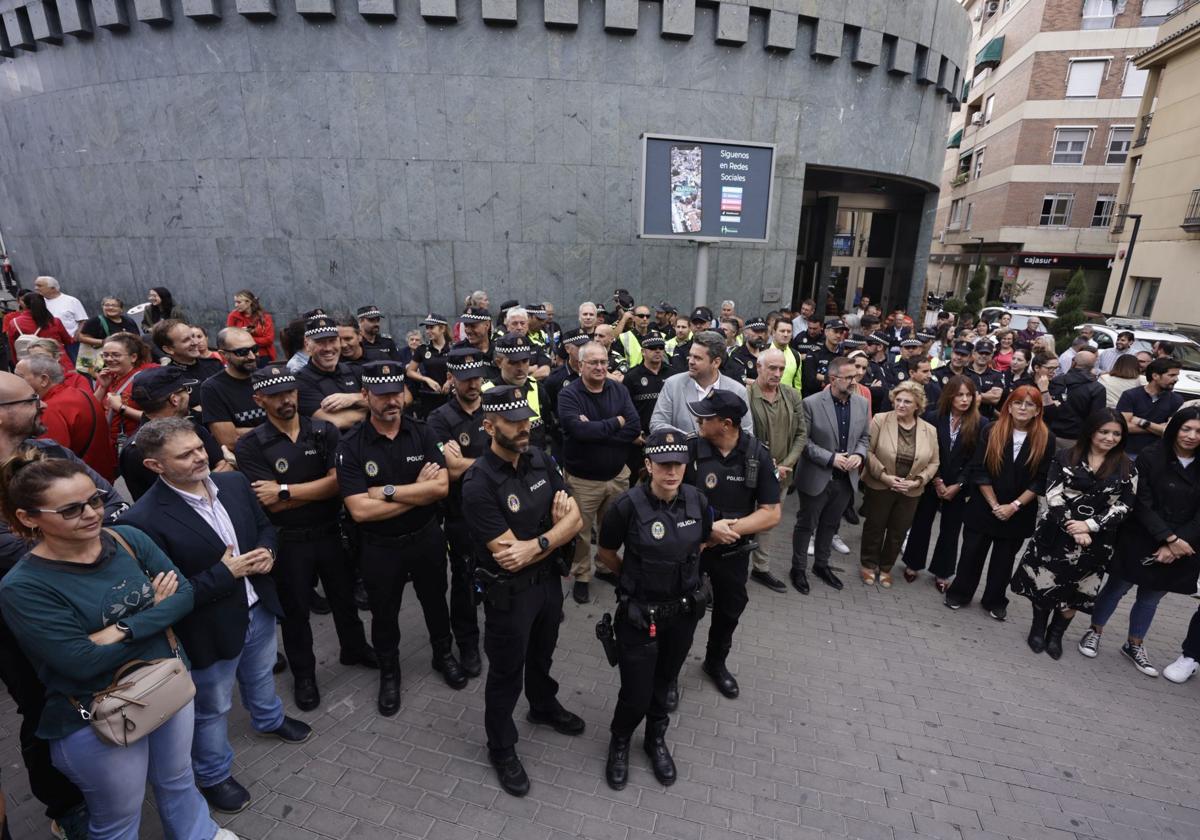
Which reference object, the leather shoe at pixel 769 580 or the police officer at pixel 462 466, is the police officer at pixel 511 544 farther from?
Answer: the leather shoe at pixel 769 580

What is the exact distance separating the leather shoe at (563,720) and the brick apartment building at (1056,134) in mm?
32852

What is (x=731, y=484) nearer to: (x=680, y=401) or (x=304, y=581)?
(x=680, y=401)

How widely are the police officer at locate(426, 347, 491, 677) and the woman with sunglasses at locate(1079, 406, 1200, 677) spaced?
16.6 feet

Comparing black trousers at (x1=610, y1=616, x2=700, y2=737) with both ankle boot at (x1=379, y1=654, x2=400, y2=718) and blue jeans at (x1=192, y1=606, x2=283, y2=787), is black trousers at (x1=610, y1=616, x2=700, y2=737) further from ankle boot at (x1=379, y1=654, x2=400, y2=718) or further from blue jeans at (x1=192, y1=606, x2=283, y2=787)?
blue jeans at (x1=192, y1=606, x2=283, y2=787)

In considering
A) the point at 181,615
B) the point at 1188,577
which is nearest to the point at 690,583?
the point at 181,615

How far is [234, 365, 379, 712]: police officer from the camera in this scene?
3.57m

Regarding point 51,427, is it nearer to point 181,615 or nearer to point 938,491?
point 181,615

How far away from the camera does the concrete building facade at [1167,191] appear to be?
19.5m

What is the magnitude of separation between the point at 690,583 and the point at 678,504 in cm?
46

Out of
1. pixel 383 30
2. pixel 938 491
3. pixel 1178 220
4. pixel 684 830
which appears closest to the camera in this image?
pixel 684 830

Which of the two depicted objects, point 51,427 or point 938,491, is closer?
point 51,427

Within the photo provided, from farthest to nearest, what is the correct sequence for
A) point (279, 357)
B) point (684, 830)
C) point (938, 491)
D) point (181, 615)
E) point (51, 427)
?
point (279, 357) < point (938, 491) < point (51, 427) < point (684, 830) < point (181, 615)

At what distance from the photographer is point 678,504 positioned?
325cm

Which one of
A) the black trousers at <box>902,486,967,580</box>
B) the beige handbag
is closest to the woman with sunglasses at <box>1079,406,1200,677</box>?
the black trousers at <box>902,486,967,580</box>
